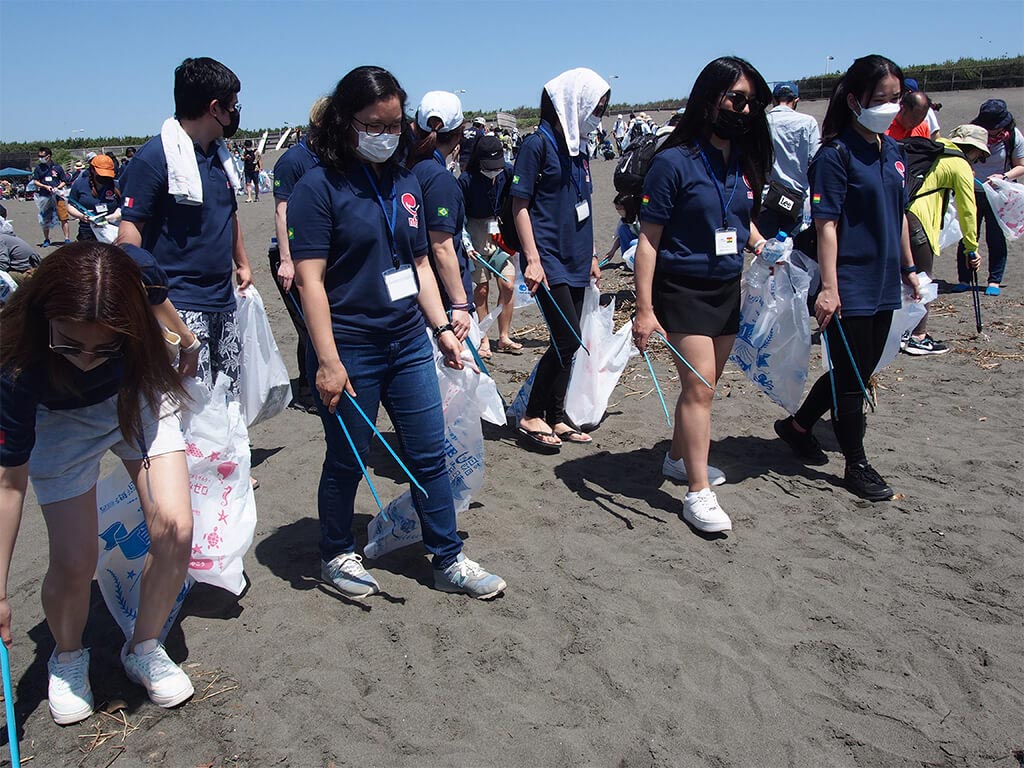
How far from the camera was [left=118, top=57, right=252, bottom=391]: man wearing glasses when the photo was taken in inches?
129

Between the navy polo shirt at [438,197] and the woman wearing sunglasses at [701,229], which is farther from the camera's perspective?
the navy polo shirt at [438,197]

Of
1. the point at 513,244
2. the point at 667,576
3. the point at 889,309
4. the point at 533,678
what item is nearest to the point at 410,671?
the point at 533,678

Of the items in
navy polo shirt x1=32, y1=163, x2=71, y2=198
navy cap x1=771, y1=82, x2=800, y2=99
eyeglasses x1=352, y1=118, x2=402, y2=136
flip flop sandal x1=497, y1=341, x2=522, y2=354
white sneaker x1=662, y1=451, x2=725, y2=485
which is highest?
navy polo shirt x1=32, y1=163, x2=71, y2=198

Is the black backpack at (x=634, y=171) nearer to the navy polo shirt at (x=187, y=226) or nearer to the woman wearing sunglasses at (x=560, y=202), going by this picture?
the woman wearing sunglasses at (x=560, y=202)

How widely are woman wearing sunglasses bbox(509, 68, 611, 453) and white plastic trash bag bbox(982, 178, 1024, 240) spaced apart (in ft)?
16.8

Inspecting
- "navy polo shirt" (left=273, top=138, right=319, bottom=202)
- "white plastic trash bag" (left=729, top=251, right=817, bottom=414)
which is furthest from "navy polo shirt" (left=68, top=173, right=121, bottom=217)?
"white plastic trash bag" (left=729, top=251, right=817, bottom=414)

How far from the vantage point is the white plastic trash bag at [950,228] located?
6.26 metres

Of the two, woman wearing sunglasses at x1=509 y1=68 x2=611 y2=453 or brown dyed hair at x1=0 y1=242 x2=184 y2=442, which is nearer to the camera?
brown dyed hair at x1=0 y1=242 x2=184 y2=442

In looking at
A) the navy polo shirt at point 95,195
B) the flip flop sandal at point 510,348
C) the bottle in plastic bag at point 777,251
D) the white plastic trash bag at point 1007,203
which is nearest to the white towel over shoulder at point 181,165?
the bottle in plastic bag at point 777,251

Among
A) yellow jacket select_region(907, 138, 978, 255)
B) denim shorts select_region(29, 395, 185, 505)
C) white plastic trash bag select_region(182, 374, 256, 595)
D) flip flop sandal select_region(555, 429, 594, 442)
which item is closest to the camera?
denim shorts select_region(29, 395, 185, 505)

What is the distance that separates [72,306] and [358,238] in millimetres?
925

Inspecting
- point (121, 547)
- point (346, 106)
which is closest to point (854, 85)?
point (346, 106)

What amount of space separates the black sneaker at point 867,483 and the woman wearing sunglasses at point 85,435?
10.1ft

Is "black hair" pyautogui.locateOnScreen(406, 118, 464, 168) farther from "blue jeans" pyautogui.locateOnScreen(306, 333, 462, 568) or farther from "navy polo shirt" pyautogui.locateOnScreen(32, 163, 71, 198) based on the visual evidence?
"navy polo shirt" pyautogui.locateOnScreen(32, 163, 71, 198)
